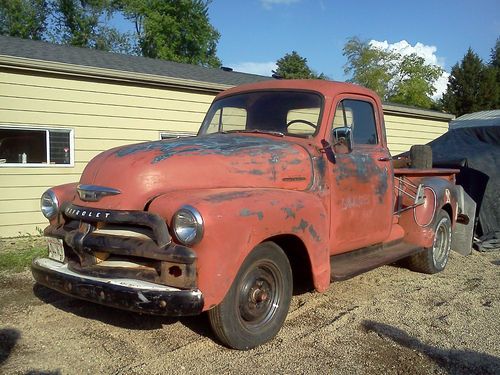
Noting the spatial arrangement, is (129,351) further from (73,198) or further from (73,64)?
(73,64)

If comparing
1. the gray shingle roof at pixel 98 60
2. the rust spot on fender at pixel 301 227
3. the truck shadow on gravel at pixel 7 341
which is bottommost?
the truck shadow on gravel at pixel 7 341

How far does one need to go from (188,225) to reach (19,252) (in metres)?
4.91

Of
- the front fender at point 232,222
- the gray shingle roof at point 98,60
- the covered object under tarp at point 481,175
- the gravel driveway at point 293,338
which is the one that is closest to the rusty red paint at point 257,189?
the front fender at point 232,222

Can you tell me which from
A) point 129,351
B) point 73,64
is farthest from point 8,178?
point 129,351

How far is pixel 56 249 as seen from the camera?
13.2ft

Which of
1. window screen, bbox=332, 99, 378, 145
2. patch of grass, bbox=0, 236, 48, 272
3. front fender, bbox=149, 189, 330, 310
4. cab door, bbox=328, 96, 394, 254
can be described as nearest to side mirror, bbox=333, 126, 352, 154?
cab door, bbox=328, 96, 394, 254

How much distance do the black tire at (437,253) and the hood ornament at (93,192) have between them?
4195 mm

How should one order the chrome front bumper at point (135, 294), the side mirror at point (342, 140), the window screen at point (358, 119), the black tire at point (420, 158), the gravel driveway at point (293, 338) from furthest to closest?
1. the black tire at point (420, 158)
2. the window screen at point (358, 119)
3. the side mirror at point (342, 140)
4. the gravel driveway at point (293, 338)
5. the chrome front bumper at point (135, 294)

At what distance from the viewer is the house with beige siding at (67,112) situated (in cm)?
845

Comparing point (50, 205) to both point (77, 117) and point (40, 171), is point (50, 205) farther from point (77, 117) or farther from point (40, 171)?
point (77, 117)

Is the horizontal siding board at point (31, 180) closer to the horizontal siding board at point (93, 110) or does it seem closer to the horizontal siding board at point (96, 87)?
the horizontal siding board at point (93, 110)

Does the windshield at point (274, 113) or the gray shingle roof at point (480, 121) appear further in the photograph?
the gray shingle roof at point (480, 121)

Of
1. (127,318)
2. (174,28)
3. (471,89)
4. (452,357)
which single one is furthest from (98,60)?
(471,89)

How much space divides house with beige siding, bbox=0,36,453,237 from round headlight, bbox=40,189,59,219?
15.3ft
